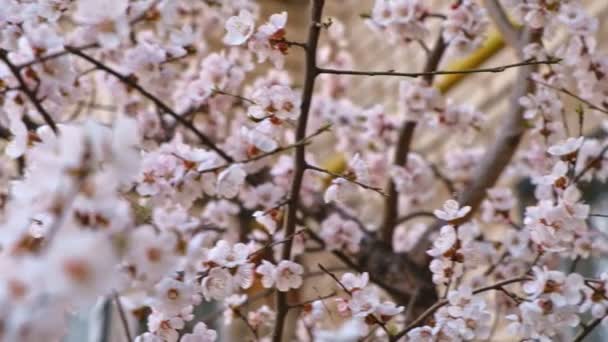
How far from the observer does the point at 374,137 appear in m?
1.85

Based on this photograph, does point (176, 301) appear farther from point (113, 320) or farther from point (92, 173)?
point (113, 320)

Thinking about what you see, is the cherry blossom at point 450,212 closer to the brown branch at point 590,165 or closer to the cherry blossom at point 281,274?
the cherry blossom at point 281,274

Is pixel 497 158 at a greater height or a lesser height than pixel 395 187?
greater

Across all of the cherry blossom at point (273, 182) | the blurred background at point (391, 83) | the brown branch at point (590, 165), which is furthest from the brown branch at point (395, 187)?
the brown branch at point (590, 165)

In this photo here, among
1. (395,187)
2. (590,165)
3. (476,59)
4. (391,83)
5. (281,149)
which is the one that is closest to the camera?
(281,149)

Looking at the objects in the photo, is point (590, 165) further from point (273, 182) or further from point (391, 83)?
point (391, 83)

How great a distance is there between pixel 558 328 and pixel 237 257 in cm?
42

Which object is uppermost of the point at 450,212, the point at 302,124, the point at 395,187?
the point at 302,124

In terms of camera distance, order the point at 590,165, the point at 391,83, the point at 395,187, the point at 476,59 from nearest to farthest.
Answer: the point at 590,165
the point at 395,187
the point at 476,59
the point at 391,83

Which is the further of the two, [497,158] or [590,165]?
[497,158]

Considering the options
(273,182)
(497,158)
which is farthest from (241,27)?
(497,158)

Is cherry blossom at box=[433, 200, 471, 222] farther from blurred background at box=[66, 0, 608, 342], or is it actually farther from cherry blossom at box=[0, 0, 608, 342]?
blurred background at box=[66, 0, 608, 342]

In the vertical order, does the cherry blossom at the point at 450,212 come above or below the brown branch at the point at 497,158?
above

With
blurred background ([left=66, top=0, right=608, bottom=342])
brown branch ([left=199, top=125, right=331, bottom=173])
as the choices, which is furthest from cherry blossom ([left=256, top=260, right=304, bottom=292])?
blurred background ([left=66, top=0, right=608, bottom=342])
